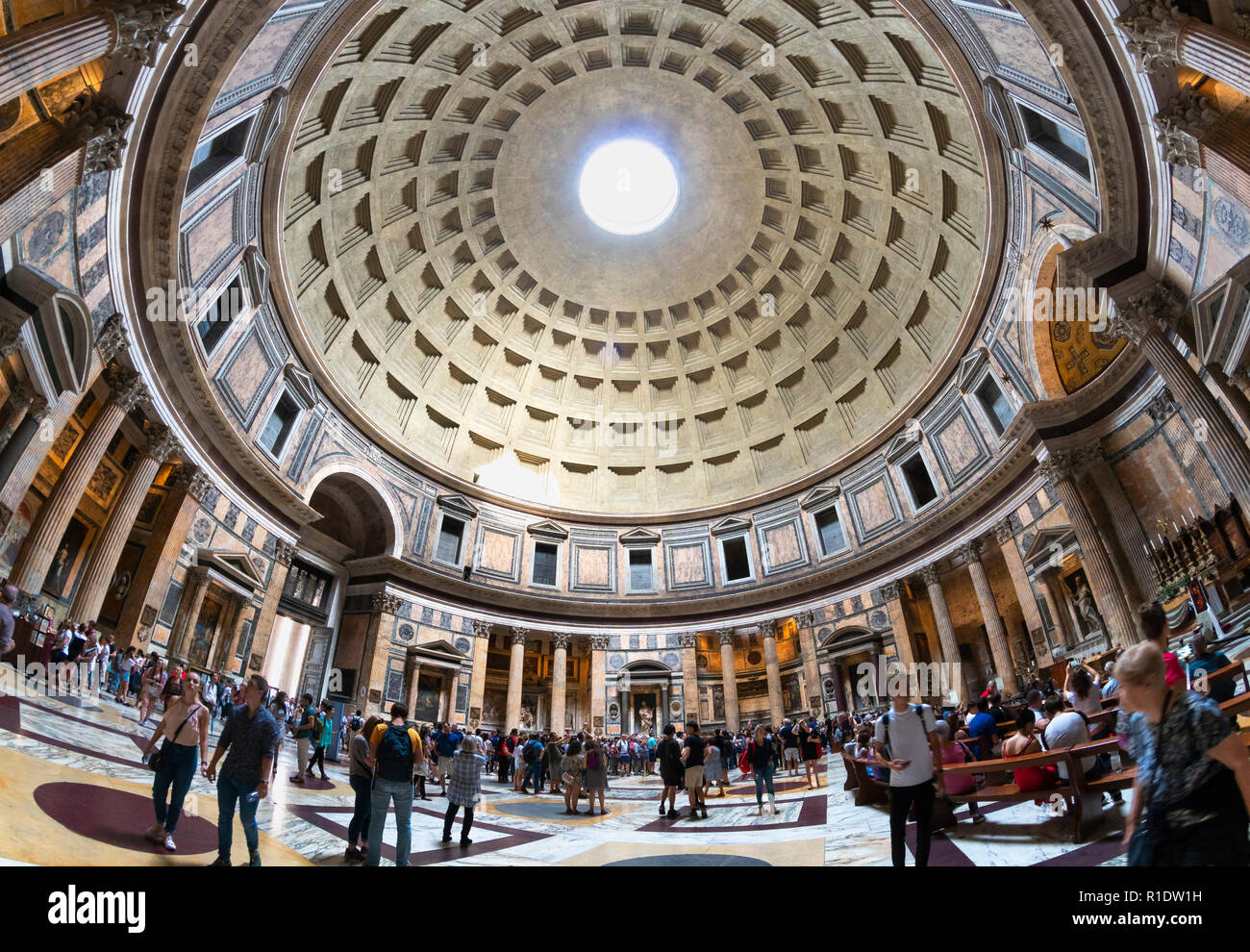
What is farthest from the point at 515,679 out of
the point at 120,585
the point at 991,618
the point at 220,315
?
the point at 991,618

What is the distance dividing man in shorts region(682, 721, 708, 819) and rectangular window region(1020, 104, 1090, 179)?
16304 millimetres

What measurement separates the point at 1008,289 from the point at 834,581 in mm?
13815

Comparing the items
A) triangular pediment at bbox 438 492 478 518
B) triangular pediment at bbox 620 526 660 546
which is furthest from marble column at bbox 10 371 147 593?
triangular pediment at bbox 620 526 660 546

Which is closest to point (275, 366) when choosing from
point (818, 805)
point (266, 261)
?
point (266, 261)

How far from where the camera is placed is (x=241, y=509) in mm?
20672

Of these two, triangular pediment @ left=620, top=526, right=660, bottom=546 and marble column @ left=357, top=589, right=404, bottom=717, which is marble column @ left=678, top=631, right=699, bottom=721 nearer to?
triangular pediment @ left=620, top=526, right=660, bottom=546

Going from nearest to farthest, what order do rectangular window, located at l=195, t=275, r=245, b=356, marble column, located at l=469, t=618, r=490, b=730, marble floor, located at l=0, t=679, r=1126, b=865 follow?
1. marble floor, located at l=0, t=679, r=1126, b=865
2. rectangular window, located at l=195, t=275, r=245, b=356
3. marble column, located at l=469, t=618, r=490, b=730

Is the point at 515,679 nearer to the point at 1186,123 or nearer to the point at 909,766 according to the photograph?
the point at 909,766

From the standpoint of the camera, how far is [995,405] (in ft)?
74.9

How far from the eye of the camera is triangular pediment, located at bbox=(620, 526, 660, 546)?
3297 cm

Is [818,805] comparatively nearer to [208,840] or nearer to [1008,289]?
[208,840]

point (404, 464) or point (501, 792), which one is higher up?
point (404, 464)

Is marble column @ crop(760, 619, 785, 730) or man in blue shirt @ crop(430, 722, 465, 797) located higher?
marble column @ crop(760, 619, 785, 730)

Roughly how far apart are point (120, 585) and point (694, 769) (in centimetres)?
1740
